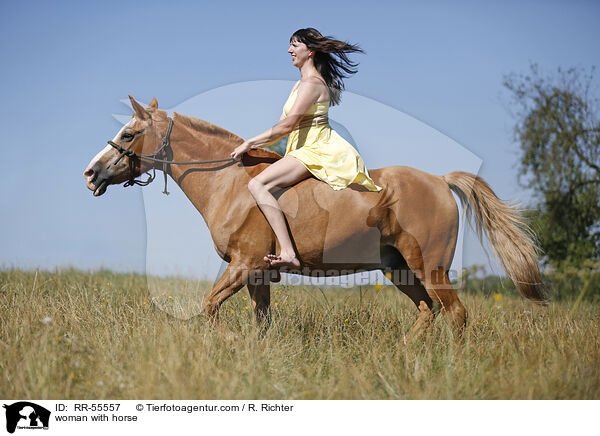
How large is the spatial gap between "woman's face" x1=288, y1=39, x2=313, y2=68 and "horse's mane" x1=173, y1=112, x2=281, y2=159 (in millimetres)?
978

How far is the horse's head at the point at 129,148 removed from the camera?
446 cm

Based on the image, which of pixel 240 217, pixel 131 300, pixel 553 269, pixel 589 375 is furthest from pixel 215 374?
pixel 553 269

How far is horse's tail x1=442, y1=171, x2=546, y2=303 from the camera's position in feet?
15.6

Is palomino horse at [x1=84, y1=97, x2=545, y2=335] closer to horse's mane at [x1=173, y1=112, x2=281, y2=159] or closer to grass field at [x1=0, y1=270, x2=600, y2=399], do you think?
horse's mane at [x1=173, y1=112, x2=281, y2=159]

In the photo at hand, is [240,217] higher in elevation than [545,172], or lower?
lower

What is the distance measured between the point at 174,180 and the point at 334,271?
6.62ft

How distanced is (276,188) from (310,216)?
455 mm

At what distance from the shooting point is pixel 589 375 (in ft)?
11.4
